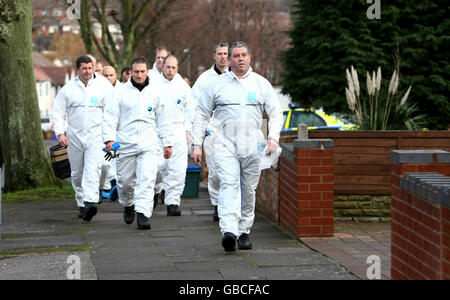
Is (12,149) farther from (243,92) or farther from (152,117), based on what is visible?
(243,92)

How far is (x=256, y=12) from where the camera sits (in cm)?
5181

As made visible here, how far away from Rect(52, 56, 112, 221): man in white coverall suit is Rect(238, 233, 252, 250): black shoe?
322 centimetres

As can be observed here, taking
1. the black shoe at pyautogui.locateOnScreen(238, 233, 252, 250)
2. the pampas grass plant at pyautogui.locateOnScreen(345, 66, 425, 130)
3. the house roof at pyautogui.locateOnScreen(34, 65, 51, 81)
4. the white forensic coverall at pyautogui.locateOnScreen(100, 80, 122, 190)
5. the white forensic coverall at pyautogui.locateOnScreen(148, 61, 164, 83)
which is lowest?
the black shoe at pyautogui.locateOnScreen(238, 233, 252, 250)

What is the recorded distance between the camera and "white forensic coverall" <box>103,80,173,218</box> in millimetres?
10047

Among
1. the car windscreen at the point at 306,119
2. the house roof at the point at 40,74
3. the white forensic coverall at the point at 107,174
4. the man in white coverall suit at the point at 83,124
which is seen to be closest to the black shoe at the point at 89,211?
the man in white coverall suit at the point at 83,124

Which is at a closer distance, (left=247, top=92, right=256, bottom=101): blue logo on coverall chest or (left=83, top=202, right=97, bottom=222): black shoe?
(left=247, top=92, right=256, bottom=101): blue logo on coverall chest

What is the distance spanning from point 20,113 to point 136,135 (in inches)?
203

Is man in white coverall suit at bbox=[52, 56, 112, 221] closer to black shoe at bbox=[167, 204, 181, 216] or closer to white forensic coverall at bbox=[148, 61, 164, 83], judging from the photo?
white forensic coverall at bbox=[148, 61, 164, 83]

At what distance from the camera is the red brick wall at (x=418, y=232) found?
198 inches

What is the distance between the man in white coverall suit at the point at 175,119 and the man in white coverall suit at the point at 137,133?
1113 mm

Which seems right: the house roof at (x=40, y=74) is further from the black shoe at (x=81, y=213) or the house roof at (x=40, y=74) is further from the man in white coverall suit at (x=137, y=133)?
the man in white coverall suit at (x=137, y=133)

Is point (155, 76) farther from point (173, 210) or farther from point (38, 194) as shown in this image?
point (38, 194)

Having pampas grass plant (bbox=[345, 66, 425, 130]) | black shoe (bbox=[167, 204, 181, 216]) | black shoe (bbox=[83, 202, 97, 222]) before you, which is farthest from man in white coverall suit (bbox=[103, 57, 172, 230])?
pampas grass plant (bbox=[345, 66, 425, 130])

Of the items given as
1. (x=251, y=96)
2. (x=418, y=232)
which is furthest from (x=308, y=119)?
(x=418, y=232)
